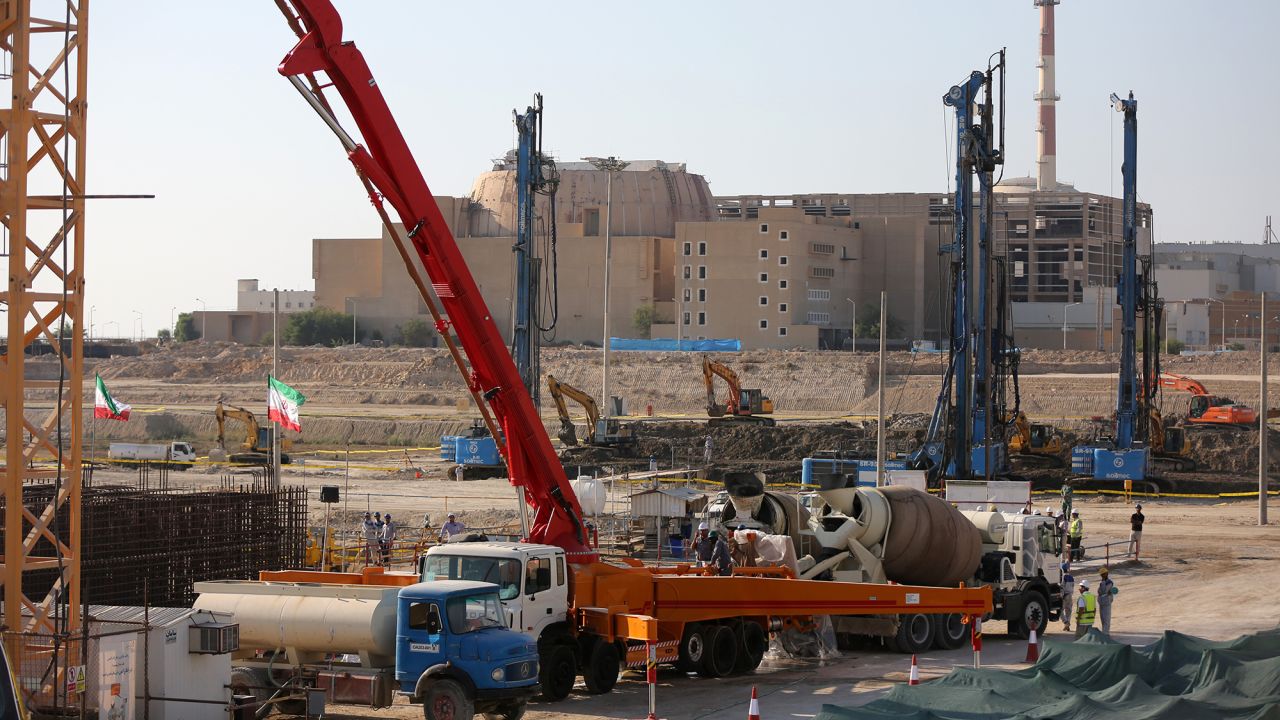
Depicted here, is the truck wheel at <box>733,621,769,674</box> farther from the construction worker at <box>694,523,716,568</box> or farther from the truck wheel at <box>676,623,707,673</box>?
the construction worker at <box>694,523,716,568</box>

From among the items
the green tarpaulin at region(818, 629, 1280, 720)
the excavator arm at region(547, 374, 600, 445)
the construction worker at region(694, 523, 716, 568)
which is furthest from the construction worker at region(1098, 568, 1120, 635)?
the excavator arm at region(547, 374, 600, 445)

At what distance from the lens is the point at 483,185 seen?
171m

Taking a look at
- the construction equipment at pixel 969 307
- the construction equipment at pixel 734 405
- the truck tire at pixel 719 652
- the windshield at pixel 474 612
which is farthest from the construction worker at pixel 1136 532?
the construction equipment at pixel 734 405

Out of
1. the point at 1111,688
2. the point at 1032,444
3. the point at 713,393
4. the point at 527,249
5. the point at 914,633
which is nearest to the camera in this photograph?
the point at 1111,688

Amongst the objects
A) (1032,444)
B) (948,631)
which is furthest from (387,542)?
(1032,444)

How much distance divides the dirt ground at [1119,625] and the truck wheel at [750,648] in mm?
160

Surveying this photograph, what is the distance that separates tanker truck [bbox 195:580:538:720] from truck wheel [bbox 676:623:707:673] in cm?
356

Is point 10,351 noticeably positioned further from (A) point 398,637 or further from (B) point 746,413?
(B) point 746,413

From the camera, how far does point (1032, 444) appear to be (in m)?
63.1

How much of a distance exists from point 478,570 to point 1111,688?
733 centimetres

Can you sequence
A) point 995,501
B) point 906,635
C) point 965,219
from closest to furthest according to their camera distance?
point 906,635
point 995,501
point 965,219

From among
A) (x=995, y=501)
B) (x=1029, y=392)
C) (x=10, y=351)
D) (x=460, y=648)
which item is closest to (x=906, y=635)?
(x=460, y=648)

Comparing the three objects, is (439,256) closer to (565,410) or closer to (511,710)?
(511,710)

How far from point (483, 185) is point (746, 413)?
3924 inches
